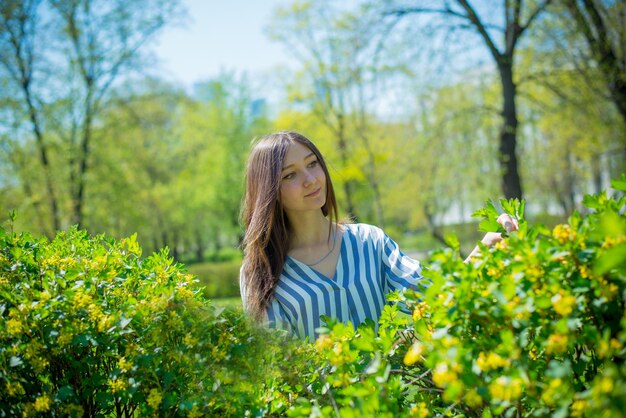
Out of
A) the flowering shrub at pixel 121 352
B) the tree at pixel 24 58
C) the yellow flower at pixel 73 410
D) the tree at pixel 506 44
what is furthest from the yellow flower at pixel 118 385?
the tree at pixel 24 58

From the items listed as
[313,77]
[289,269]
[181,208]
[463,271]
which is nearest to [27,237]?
[289,269]

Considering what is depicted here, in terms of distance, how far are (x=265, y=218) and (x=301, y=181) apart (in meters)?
0.29

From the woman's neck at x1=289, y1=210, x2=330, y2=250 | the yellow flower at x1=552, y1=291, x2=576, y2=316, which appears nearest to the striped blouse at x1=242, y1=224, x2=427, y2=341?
the woman's neck at x1=289, y1=210, x2=330, y2=250

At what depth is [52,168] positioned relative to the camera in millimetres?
16031

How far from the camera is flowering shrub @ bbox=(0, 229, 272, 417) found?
61.2 inches

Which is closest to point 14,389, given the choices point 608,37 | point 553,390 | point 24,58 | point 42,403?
point 42,403

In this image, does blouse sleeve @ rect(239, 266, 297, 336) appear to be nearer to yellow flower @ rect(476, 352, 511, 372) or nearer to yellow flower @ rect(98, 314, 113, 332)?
yellow flower @ rect(98, 314, 113, 332)

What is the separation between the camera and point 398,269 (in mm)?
2678

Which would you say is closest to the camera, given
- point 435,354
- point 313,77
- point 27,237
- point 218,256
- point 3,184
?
point 435,354

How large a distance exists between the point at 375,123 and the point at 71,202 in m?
12.5

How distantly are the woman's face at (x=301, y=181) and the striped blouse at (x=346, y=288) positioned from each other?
33 cm

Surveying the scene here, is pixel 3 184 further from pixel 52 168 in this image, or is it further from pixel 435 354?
pixel 435 354

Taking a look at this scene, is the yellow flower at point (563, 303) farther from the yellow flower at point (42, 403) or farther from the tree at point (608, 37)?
the tree at point (608, 37)

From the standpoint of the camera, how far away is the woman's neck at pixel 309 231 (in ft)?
9.90
